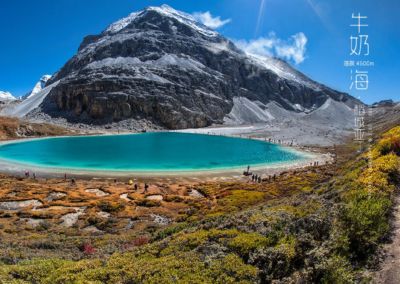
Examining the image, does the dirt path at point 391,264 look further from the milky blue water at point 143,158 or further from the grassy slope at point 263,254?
the milky blue water at point 143,158

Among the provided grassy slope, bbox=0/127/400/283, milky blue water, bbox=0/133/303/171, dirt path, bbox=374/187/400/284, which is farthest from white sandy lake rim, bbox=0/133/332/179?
dirt path, bbox=374/187/400/284

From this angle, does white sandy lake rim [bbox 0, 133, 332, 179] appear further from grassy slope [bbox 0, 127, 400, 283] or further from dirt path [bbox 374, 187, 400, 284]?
dirt path [bbox 374, 187, 400, 284]

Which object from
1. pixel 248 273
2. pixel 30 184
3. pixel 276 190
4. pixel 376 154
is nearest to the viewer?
pixel 248 273

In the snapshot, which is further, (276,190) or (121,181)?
(121,181)

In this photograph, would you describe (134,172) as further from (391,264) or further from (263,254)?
(391,264)

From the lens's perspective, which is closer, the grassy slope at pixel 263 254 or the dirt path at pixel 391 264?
the grassy slope at pixel 263 254

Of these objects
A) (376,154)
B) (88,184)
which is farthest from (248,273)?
(88,184)

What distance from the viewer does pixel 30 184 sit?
212 ft

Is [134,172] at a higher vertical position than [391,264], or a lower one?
lower

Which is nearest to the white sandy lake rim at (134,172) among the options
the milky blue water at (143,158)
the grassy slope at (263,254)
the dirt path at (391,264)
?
the milky blue water at (143,158)

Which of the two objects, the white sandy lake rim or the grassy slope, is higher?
the grassy slope

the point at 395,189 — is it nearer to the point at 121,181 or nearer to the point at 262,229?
the point at 262,229

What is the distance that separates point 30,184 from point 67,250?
47.9 m

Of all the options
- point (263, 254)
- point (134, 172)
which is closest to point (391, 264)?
point (263, 254)
